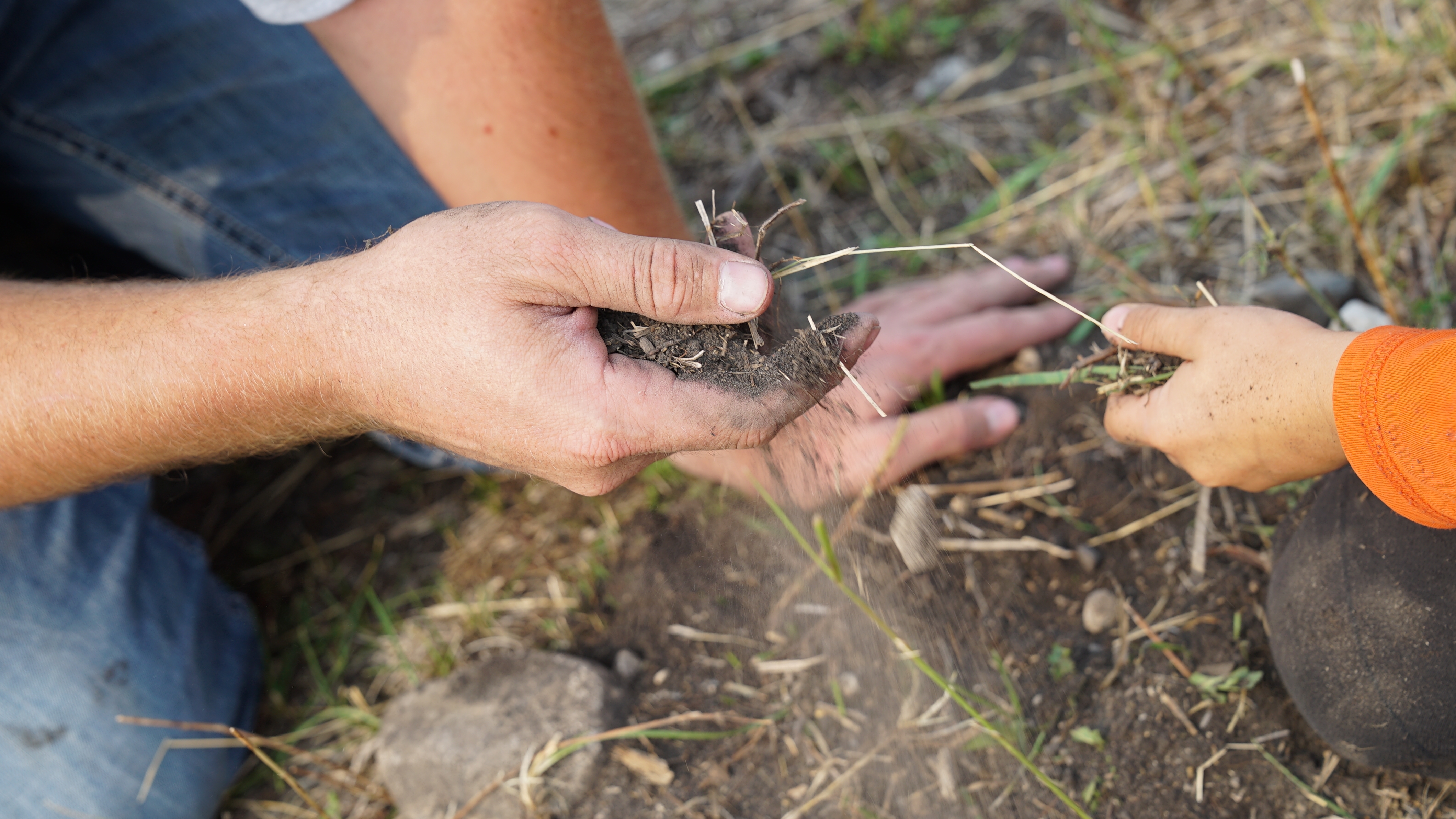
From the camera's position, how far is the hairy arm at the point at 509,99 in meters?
1.90

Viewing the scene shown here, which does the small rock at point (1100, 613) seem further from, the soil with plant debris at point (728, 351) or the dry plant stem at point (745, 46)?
the dry plant stem at point (745, 46)

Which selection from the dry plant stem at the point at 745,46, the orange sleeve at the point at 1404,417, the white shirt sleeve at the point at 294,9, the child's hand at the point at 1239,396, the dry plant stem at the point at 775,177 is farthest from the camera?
the dry plant stem at the point at 745,46

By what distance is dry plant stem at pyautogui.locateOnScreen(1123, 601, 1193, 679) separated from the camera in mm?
1624

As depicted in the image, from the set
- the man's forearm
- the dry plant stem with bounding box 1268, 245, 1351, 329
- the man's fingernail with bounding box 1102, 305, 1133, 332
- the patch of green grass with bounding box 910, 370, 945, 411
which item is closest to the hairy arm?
the man's forearm

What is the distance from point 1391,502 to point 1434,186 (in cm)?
150

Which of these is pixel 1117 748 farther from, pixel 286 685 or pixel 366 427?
pixel 286 685

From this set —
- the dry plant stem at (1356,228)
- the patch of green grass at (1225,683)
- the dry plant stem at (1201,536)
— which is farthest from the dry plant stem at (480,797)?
the dry plant stem at (1356,228)

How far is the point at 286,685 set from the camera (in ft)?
7.50

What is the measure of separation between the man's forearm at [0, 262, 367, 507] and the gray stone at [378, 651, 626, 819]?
0.69 metres

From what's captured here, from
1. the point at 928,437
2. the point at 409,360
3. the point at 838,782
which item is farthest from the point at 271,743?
the point at 928,437

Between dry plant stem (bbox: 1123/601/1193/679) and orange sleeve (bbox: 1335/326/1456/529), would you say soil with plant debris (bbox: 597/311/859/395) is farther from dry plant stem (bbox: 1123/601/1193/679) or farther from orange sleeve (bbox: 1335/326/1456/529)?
dry plant stem (bbox: 1123/601/1193/679)

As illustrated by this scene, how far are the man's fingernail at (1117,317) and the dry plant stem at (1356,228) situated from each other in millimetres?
632

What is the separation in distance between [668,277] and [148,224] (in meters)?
1.86

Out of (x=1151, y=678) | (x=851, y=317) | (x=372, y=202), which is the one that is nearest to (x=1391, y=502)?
(x=1151, y=678)
